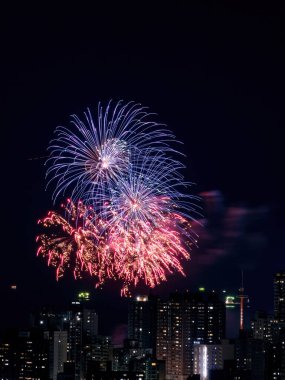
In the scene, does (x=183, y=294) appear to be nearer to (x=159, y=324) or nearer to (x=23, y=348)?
(x=159, y=324)

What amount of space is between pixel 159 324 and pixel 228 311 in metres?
1.48

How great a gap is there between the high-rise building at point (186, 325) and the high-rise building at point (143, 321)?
15cm

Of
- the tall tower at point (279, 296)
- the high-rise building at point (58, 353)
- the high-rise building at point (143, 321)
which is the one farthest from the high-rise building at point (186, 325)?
Answer: the high-rise building at point (58, 353)

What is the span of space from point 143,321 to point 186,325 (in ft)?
3.06

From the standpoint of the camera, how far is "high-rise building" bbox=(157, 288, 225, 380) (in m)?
21.5

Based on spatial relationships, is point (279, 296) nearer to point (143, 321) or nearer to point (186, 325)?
point (186, 325)

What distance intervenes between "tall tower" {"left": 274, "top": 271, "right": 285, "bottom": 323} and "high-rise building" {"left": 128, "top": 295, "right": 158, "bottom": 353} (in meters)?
2.51

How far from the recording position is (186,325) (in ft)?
71.9

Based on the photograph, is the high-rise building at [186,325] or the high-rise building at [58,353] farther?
the high-rise building at [186,325]

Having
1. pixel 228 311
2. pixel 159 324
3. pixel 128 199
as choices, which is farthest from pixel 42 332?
pixel 128 199

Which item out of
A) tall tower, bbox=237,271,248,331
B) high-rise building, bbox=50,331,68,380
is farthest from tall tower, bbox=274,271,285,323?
high-rise building, bbox=50,331,68,380

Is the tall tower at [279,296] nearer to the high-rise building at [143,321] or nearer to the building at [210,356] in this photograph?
the building at [210,356]

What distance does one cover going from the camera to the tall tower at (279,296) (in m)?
22.0

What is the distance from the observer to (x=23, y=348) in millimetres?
20641
